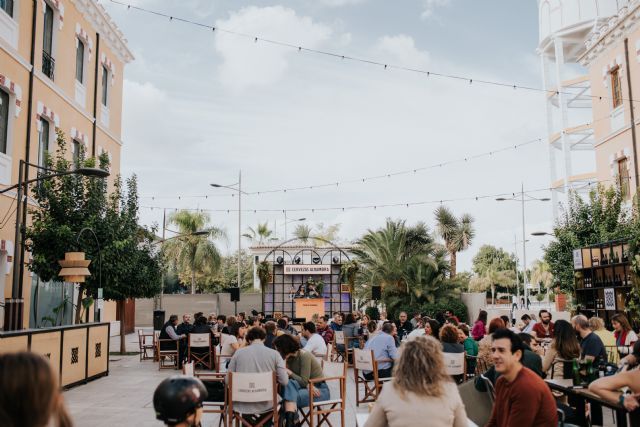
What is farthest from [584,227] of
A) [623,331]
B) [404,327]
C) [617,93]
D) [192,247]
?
[192,247]

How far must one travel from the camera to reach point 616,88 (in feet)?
74.9

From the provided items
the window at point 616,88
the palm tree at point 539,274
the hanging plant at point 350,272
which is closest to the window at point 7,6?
the hanging plant at point 350,272

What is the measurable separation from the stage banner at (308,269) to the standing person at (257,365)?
22.5 m

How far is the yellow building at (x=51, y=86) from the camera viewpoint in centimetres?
1556

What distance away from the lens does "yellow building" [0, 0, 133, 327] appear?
1556 centimetres

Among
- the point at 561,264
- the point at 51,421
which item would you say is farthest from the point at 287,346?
the point at 561,264

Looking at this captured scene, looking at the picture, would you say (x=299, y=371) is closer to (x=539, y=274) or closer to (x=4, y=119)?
(x=4, y=119)

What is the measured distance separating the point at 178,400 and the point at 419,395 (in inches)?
67.0

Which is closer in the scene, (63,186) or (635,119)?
(63,186)

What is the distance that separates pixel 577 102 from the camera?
1481 inches

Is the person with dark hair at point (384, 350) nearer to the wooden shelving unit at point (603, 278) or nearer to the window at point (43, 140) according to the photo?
the wooden shelving unit at point (603, 278)

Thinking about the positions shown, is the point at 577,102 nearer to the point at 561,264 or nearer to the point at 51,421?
the point at 561,264

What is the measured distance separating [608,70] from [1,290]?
21.8m

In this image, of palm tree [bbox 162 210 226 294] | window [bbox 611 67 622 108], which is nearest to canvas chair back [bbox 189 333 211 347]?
window [bbox 611 67 622 108]
